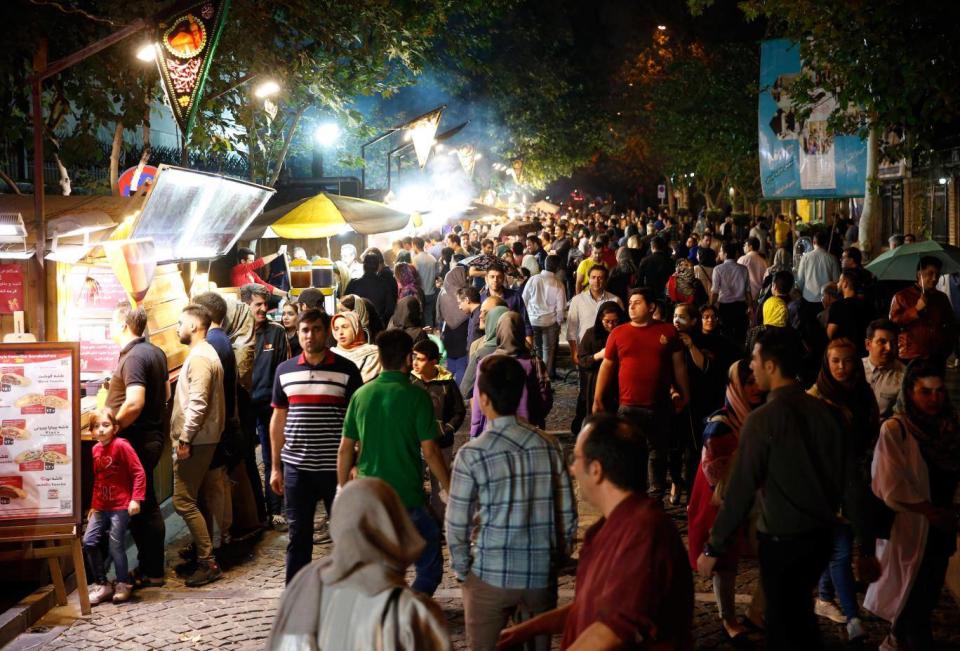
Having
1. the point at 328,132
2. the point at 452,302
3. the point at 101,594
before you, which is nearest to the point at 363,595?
the point at 101,594

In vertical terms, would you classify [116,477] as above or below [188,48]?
below

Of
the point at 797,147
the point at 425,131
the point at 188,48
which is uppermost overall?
the point at 425,131

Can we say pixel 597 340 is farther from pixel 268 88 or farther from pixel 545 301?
pixel 268 88

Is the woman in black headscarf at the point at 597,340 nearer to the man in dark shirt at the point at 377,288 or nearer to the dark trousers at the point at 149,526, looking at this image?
the dark trousers at the point at 149,526

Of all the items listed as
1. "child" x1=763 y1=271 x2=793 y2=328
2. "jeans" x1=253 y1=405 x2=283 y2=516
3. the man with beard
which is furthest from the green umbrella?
the man with beard

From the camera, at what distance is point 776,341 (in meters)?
5.29

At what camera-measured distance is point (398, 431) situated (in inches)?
232

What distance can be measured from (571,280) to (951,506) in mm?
16393

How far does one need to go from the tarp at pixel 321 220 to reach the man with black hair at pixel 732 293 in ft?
17.4

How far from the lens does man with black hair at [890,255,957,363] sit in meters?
9.66

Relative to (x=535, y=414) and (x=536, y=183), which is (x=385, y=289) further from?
(x=536, y=183)

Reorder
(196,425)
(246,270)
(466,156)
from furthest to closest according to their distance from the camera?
(466,156)
(246,270)
(196,425)

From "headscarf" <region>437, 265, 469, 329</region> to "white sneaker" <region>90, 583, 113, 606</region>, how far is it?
20.8ft

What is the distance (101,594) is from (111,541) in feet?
1.15
